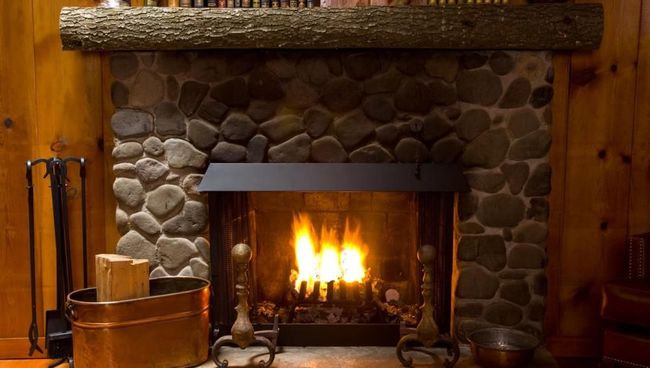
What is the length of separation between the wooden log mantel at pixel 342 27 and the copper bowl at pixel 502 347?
141 centimetres

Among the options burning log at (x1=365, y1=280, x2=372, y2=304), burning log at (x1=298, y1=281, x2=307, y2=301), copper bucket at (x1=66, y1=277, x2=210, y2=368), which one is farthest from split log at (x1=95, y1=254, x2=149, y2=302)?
burning log at (x1=365, y1=280, x2=372, y2=304)

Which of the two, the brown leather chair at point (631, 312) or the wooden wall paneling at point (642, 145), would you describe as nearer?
the brown leather chair at point (631, 312)

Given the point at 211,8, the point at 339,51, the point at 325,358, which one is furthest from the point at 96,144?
the point at 325,358

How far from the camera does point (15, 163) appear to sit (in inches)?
108

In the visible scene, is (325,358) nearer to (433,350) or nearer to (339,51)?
(433,350)

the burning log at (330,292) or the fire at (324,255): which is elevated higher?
the fire at (324,255)

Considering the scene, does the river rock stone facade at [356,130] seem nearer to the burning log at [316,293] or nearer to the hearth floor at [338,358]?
the hearth floor at [338,358]

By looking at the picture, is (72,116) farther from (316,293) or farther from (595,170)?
(595,170)

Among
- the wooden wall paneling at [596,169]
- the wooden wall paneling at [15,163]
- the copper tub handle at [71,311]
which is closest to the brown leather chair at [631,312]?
the wooden wall paneling at [596,169]

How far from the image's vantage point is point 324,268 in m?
2.94

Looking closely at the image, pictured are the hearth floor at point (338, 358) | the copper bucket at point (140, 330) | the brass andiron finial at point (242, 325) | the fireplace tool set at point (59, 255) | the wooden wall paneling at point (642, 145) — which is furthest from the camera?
the wooden wall paneling at point (642, 145)

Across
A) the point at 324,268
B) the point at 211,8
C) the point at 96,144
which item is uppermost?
the point at 211,8

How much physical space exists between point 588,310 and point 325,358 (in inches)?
57.3

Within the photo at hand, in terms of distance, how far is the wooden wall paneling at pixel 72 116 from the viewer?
270 cm
